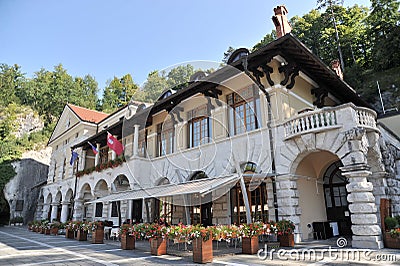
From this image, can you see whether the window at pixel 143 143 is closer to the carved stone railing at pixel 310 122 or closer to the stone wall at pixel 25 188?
the carved stone railing at pixel 310 122

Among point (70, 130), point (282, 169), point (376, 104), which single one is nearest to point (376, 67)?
point (376, 104)

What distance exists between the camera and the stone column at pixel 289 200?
10.1 m

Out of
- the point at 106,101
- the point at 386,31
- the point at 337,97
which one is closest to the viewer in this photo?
the point at 337,97

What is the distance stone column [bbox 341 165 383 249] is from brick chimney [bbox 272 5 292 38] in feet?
25.5

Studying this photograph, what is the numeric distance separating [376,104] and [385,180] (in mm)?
16449

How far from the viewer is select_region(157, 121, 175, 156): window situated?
16644 mm

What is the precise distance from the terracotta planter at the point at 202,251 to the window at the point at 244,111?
629 centimetres

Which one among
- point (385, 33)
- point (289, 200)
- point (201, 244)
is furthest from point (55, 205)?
point (385, 33)

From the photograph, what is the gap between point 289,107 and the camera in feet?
39.2

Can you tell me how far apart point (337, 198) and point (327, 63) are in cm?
2243

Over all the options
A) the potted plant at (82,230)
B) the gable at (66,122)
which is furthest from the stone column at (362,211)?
the gable at (66,122)

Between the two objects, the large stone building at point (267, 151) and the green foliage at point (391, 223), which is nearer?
the green foliage at point (391, 223)

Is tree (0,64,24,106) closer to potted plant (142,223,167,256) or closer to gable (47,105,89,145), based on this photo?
gable (47,105,89,145)

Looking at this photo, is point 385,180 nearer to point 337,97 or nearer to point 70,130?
point 337,97
